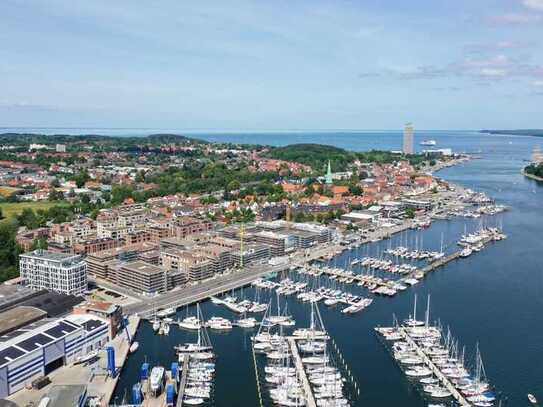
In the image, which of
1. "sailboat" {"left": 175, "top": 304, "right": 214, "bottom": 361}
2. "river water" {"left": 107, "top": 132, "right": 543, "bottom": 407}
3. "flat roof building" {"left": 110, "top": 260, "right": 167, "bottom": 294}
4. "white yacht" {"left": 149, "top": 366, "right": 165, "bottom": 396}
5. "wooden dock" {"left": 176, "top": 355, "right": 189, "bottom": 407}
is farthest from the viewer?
"flat roof building" {"left": 110, "top": 260, "right": 167, "bottom": 294}

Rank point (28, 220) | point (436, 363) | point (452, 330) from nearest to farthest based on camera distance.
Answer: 1. point (436, 363)
2. point (452, 330)
3. point (28, 220)

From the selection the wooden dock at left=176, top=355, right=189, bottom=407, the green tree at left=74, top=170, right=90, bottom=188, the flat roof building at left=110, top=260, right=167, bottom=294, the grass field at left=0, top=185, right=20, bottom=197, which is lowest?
the wooden dock at left=176, top=355, right=189, bottom=407

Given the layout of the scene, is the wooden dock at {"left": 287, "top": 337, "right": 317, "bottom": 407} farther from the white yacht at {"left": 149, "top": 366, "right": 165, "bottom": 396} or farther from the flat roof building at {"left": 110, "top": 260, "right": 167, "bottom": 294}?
the flat roof building at {"left": 110, "top": 260, "right": 167, "bottom": 294}

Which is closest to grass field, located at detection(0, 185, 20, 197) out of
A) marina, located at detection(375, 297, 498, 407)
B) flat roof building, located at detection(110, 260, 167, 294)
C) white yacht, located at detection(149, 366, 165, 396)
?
flat roof building, located at detection(110, 260, 167, 294)

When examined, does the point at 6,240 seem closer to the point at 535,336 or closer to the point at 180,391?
the point at 180,391

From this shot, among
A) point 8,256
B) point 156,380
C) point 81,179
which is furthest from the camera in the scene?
point 81,179

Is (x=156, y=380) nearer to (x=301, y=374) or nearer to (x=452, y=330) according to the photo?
(x=301, y=374)

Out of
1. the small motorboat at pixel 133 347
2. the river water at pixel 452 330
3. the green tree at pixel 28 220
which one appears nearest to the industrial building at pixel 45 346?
the small motorboat at pixel 133 347

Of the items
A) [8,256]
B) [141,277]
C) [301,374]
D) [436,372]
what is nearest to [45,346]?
[141,277]
